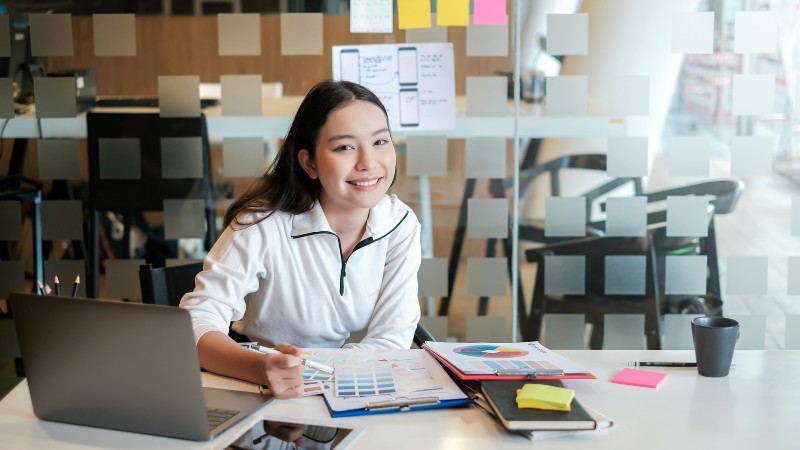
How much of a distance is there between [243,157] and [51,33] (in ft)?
2.38

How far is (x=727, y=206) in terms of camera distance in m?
3.23

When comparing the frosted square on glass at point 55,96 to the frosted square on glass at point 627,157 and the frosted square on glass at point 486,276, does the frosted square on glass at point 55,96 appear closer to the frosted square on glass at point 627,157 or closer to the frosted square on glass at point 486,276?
the frosted square on glass at point 486,276

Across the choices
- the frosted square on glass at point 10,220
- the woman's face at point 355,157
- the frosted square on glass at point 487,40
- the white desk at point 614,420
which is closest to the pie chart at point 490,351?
the white desk at point 614,420

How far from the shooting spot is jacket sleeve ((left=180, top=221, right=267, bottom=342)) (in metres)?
1.89

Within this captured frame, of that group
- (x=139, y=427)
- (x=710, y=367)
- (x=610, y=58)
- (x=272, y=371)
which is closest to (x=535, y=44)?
(x=610, y=58)

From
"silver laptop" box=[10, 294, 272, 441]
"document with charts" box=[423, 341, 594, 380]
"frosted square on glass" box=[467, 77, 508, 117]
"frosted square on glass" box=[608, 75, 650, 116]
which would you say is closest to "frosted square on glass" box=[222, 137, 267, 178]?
"frosted square on glass" box=[467, 77, 508, 117]

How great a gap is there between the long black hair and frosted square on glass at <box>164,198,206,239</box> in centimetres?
107

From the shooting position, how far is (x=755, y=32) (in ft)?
10.3

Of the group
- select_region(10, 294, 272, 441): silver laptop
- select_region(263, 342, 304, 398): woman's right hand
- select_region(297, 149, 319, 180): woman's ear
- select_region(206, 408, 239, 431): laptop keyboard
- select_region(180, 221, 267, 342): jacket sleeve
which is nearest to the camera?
select_region(10, 294, 272, 441): silver laptop

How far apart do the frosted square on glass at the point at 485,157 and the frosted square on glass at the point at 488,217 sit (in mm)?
91

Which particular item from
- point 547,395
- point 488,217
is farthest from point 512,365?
point 488,217

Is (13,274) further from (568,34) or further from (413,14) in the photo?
(568,34)

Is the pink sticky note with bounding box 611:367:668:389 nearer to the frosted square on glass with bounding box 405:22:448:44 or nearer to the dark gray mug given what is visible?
the dark gray mug

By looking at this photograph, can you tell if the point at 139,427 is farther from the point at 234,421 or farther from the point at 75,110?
the point at 75,110
